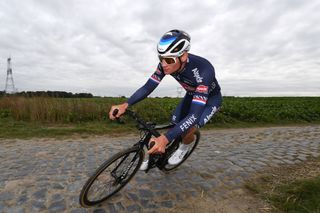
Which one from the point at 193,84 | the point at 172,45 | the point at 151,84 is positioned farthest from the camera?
the point at 151,84

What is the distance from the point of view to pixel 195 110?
12.0 feet

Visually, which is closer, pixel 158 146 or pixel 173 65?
pixel 158 146

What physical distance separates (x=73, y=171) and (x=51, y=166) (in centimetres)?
74

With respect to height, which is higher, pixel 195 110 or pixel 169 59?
pixel 169 59

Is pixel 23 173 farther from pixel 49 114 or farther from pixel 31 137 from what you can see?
pixel 49 114

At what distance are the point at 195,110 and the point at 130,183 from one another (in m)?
2.10

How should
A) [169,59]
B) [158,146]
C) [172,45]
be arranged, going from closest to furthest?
[158,146]
[172,45]
[169,59]

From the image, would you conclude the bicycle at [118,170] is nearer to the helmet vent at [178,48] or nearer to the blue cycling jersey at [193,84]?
the blue cycling jersey at [193,84]

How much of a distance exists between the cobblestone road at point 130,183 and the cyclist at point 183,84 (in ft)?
1.96

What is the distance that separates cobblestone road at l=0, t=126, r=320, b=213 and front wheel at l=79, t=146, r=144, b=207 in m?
0.16

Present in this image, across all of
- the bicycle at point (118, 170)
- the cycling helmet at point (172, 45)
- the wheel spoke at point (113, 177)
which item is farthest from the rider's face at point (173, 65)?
the wheel spoke at point (113, 177)

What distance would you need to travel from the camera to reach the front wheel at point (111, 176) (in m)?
3.57

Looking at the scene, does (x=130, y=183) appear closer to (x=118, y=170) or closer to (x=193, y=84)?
(x=118, y=170)

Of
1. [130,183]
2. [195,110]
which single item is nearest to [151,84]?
[195,110]
